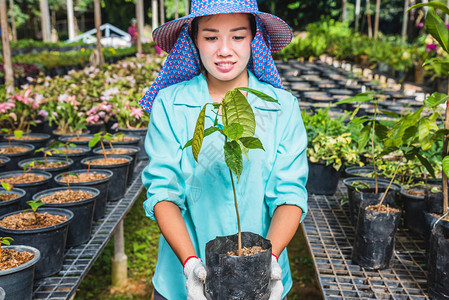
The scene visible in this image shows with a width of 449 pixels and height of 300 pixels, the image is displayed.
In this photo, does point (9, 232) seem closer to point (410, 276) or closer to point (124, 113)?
point (410, 276)

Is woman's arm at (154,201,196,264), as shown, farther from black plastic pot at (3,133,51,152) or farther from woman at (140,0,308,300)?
black plastic pot at (3,133,51,152)

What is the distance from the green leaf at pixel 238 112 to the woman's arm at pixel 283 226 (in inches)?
16.7

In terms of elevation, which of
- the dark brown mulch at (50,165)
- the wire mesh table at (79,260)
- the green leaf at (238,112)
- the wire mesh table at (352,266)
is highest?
the green leaf at (238,112)

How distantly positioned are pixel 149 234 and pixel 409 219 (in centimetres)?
259

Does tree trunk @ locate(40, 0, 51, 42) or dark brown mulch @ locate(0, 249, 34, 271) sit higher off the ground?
tree trunk @ locate(40, 0, 51, 42)

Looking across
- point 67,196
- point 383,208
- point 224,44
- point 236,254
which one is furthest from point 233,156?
point 67,196

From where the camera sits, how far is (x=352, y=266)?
1932mm

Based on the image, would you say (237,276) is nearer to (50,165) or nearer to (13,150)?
(50,165)

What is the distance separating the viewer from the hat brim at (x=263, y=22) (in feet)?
4.80

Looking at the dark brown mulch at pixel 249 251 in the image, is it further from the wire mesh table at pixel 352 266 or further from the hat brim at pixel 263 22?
the hat brim at pixel 263 22

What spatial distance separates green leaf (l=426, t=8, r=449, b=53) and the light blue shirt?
586 mm

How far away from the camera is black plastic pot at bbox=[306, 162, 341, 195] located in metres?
2.97

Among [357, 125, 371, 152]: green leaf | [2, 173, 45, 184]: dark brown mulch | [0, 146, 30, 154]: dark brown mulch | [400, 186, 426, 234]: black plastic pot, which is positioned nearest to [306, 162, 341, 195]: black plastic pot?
[400, 186, 426, 234]: black plastic pot

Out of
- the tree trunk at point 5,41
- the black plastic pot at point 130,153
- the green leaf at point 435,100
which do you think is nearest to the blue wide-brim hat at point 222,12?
the green leaf at point 435,100
